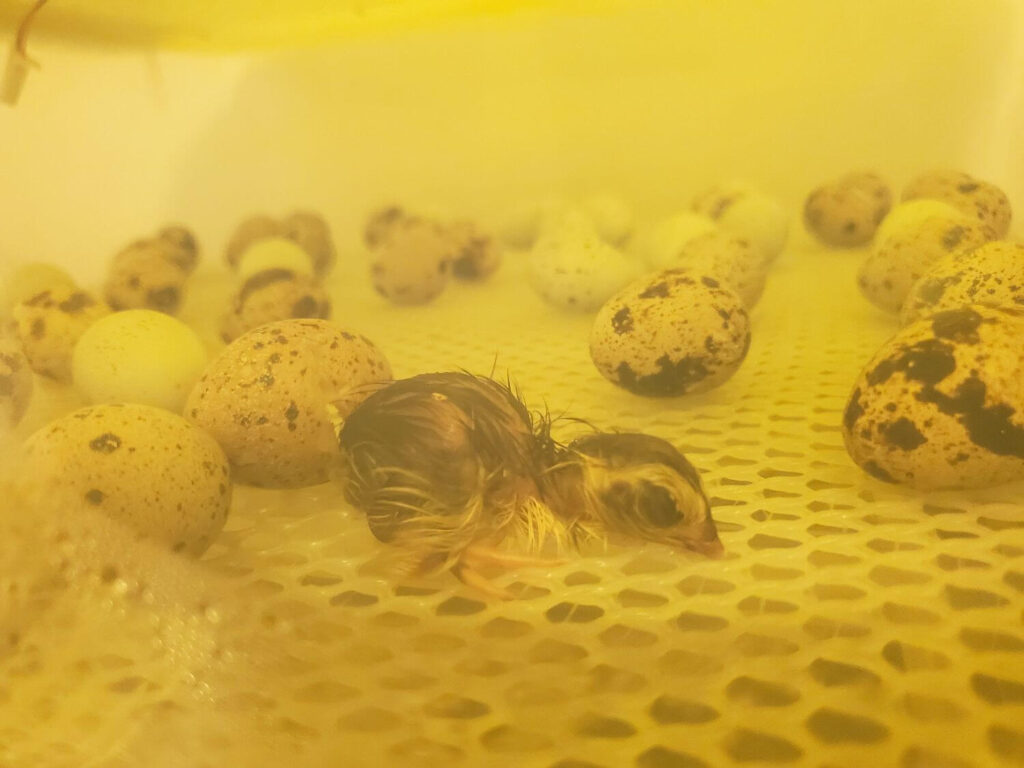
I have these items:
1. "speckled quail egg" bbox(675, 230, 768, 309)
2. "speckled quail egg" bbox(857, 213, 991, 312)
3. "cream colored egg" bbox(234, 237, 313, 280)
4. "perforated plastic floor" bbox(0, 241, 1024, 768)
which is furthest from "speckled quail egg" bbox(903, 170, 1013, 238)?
"cream colored egg" bbox(234, 237, 313, 280)

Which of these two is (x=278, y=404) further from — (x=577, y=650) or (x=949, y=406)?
(x=949, y=406)

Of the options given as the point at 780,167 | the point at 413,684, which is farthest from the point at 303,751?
the point at 780,167

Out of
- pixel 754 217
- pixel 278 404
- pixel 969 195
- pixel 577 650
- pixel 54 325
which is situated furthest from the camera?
pixel 754 217

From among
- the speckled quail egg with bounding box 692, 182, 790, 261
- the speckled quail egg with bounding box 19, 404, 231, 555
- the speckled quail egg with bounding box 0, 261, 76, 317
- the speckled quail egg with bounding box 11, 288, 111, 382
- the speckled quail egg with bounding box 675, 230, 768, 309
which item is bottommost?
the speckled quail egg with bounding box 19, 404, 231, 555

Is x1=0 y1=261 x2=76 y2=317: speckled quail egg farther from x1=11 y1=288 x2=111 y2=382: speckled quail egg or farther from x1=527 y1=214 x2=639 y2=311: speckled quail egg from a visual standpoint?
x1=527 y1=214 x2=639 y2=311: speckled quail egg

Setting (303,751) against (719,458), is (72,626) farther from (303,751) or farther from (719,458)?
(719,458)

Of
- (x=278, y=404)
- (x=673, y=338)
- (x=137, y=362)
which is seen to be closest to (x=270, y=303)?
(x=137, y=362)
